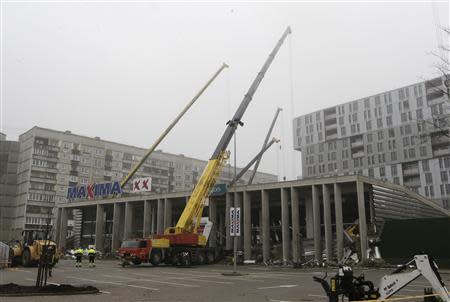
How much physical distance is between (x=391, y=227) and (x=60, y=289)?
24.6 meters

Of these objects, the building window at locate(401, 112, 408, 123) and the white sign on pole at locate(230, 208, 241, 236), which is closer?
the white sign on pole at locate(230, 208, 241, 236)

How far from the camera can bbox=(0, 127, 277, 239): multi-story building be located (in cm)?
8912

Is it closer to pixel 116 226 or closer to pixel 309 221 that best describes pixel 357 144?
pixel 309 221

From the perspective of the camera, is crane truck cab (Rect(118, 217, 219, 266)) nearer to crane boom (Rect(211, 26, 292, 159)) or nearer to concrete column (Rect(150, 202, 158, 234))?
crane boom (Rect(211, 26, 292, 159))

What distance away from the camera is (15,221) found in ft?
298

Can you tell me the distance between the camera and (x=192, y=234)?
31.2 meters

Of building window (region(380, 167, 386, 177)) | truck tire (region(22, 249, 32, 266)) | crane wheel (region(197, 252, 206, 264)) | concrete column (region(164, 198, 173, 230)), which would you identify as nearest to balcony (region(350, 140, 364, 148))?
building window (region(380, 167, 386, 177))

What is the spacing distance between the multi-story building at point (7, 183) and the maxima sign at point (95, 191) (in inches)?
1662

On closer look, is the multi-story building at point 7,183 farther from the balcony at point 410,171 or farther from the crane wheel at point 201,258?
the balcony at point 410,171

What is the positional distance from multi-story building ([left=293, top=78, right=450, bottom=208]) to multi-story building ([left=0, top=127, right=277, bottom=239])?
22912mm

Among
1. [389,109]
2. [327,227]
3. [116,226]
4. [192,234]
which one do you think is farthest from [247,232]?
[389,109]

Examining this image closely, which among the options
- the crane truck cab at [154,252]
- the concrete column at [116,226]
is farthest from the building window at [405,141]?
the crane truck cab at [154,252]

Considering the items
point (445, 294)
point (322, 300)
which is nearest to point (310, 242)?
point (322, 300)

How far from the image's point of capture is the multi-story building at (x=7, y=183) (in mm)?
91625
